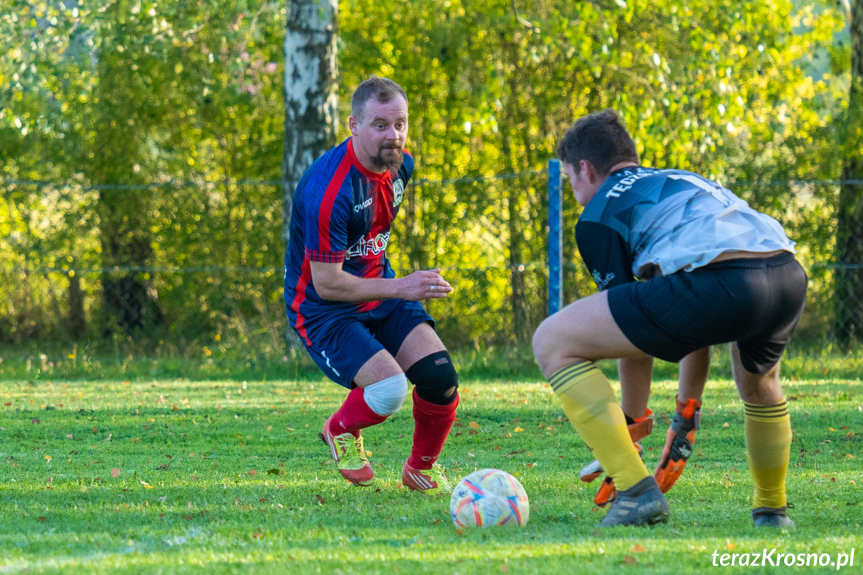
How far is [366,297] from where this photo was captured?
4.36 m

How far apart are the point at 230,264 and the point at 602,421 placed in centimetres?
904

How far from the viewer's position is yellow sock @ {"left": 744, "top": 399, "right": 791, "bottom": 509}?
11.7ft

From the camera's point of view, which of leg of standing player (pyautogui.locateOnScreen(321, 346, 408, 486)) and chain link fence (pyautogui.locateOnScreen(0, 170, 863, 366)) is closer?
leg of standing player (pyautogui.locateOnScreen(321, 346, 408, 486))

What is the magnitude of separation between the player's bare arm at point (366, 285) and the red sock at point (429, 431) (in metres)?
0.58

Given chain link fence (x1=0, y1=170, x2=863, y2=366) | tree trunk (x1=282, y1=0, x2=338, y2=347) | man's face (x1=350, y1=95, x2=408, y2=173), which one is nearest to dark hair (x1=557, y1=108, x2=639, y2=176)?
man's face (x1=350, y1=95, x2=408, y2=173)

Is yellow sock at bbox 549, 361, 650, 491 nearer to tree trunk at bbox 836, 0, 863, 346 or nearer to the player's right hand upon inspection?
the player's right hand

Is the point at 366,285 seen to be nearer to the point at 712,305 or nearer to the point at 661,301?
the point at 661,301

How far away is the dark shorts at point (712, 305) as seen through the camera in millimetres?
3234

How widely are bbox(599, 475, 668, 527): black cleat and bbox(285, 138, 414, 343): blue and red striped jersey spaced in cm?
171

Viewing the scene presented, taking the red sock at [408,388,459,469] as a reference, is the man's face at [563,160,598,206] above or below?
above

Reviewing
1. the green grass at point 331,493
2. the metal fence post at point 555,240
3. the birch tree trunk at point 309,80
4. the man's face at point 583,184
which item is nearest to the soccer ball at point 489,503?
the green grass at point 331,493

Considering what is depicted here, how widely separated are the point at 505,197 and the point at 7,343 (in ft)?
21.4

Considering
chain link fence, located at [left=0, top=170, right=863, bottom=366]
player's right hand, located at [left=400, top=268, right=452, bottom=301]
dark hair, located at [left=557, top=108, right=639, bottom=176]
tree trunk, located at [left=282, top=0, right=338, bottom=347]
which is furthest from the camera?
chain link fence, located at [left=0, top=170, right=863, bottom=366]

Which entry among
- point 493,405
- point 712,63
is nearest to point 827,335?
point 712,63
